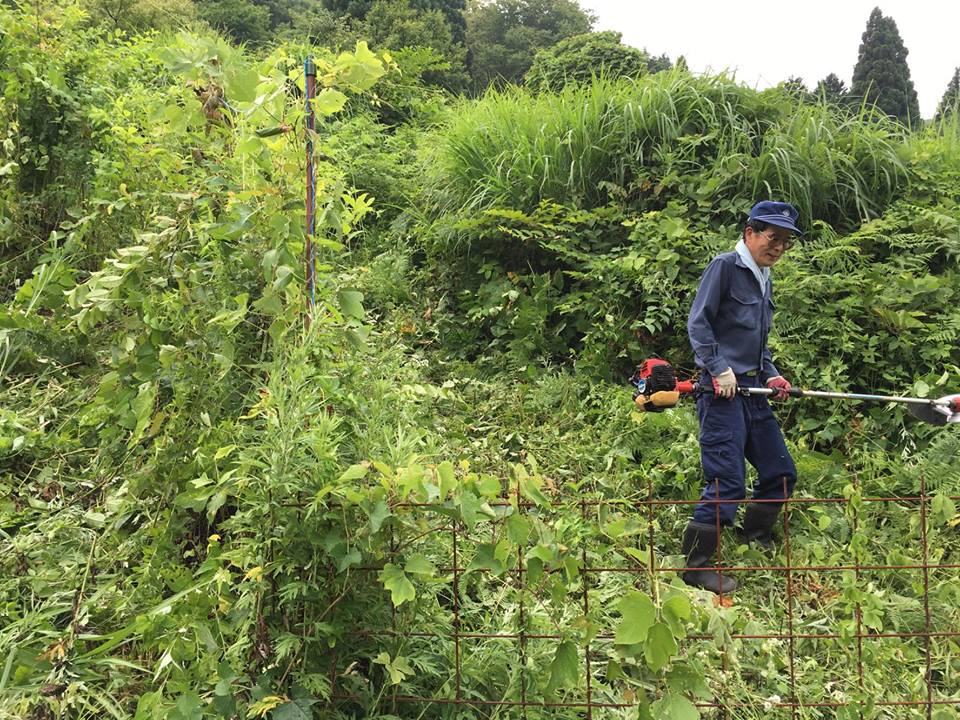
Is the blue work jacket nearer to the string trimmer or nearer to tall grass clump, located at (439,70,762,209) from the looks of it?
the string trimmer

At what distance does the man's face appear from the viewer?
3336 millimetres

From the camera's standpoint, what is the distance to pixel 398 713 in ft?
6.84

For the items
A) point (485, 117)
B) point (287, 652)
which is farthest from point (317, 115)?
point (485, 117)

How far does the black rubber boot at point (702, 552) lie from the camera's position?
3256mm

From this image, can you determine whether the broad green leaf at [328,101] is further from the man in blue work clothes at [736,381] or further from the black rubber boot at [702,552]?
the black rubber boot at [702,552]

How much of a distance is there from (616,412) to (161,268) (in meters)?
2.95

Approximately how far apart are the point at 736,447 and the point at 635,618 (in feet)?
6.08

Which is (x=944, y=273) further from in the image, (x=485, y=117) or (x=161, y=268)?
(x=161, y=268)

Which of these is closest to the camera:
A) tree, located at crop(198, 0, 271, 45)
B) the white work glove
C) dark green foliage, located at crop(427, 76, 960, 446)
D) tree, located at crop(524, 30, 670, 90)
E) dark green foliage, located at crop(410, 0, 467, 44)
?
the white work glove

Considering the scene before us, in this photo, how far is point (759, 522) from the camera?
3.54m

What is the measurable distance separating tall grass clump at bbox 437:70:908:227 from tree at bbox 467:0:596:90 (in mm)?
15303

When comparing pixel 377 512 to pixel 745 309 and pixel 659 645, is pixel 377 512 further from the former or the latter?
pixel 745 309

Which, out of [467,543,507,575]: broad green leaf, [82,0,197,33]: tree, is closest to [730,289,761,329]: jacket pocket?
[467,543,507,575]: broad green leaf

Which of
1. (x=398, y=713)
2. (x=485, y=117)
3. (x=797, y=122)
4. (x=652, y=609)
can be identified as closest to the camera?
→ (x=652, y=609)
